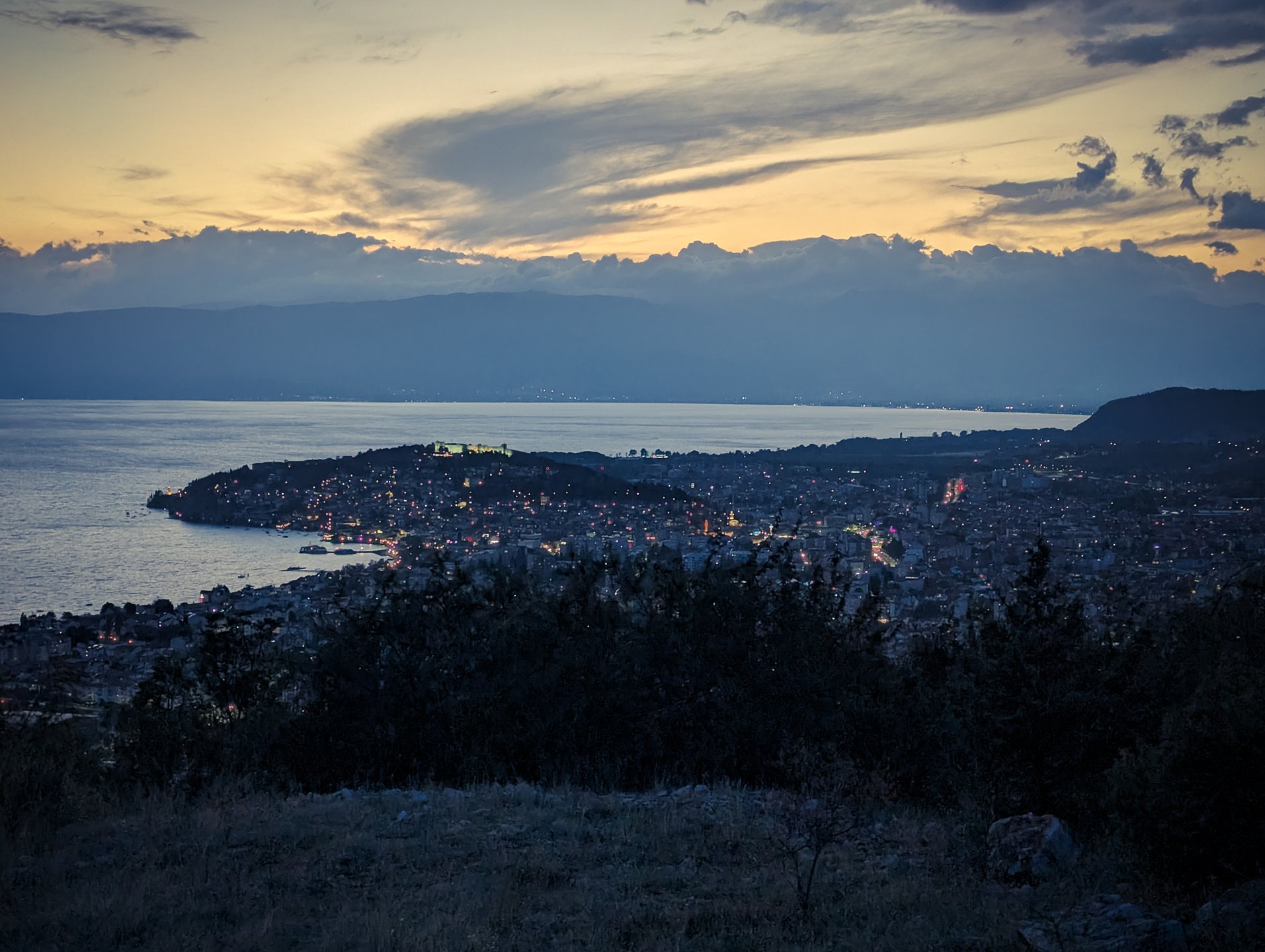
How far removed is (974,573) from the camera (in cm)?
2623

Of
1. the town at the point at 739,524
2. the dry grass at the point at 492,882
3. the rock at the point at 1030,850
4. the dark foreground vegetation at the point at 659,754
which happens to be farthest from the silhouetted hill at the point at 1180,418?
the dry grass at the point at 492,882

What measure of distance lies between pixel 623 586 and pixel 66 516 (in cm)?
4650

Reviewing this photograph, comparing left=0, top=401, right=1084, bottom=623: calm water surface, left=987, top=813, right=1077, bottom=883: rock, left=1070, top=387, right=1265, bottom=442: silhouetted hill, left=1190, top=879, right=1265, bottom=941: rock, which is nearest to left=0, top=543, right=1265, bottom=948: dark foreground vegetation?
left=987, top=813, right=1077, bottom=883: rock

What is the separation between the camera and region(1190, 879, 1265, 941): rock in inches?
167

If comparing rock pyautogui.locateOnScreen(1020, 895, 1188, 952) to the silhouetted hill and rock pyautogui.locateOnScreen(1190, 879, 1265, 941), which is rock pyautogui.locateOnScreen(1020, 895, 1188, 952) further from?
the silhouetted hill

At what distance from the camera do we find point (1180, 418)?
68.1 m

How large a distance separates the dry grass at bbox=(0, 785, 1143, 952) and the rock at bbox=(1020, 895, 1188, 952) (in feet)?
0.82

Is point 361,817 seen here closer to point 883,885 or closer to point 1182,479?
point 883,885

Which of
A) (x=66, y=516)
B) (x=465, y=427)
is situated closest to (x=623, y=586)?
(x=66, y=516)

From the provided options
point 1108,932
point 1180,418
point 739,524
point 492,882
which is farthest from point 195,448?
point 1108,932

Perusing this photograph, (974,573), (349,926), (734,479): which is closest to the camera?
(349,926)

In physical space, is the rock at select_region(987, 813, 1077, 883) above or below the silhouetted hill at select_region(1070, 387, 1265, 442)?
below

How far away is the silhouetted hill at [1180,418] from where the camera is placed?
201ft

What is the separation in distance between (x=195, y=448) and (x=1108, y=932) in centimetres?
9937
